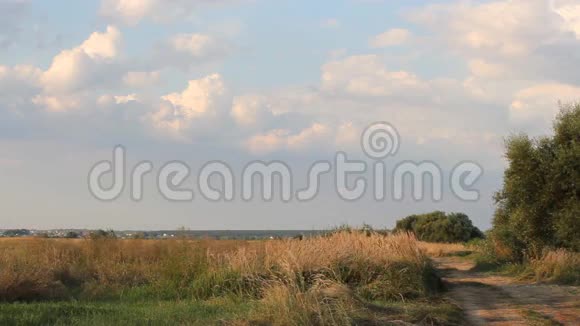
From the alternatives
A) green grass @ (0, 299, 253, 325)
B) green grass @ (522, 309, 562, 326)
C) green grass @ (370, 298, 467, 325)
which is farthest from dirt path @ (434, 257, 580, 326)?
green grass @ (0, 299, 253, 325)

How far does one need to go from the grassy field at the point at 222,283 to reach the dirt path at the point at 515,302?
80 centimetres

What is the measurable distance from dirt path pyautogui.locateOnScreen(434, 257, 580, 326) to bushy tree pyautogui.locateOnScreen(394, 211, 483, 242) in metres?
40.9

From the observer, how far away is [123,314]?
1391 centimetres

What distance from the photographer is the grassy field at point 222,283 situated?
12.8 meters

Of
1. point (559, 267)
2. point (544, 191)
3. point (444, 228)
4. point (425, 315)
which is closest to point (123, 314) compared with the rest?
point (425, 315)

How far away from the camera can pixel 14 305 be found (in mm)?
15422

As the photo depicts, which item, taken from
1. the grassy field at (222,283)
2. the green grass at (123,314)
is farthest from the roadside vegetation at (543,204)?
A: the green grass at (123,314)

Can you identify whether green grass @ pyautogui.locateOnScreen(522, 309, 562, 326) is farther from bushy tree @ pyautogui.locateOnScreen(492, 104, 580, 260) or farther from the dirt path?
bushy tree @ pyautogui.locateOnScreen(492, 104, 580, 260)

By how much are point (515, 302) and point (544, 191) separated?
33.3 feet

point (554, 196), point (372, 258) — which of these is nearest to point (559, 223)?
point (554, 196)

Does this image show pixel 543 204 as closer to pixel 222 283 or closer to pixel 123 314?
pixel 222 283

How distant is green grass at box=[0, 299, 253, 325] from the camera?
1282 centimetres

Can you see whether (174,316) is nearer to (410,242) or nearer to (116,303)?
(116,303)

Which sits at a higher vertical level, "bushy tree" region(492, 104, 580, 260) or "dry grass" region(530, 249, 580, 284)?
"bushy tree" region(492, 104, 580, 260)
